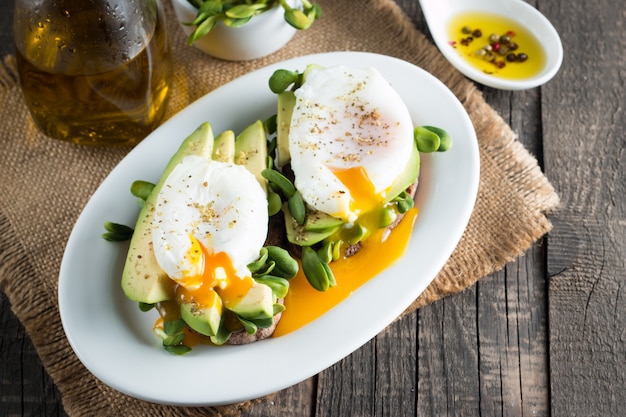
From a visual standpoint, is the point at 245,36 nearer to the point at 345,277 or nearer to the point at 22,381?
the point at 345,277

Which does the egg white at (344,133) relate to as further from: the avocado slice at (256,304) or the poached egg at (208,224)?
the avocado slice at (256,304)

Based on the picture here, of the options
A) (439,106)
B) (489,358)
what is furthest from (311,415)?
(439,106)

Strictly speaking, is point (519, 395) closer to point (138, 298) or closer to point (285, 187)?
point (285, 187)

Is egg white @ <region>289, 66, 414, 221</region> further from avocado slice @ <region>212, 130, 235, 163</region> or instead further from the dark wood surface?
the dark wood surface

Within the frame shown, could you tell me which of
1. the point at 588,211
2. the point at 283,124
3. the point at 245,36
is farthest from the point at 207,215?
the point at 588,211

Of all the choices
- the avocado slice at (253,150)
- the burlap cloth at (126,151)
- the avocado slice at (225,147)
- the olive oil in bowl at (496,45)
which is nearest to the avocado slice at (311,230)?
the avocado slice at (253,150)

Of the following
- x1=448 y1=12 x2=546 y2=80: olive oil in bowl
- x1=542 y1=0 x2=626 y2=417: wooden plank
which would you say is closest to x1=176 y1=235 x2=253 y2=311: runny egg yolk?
x1=542 y1=0 x2=626 y2=417: wooden plank

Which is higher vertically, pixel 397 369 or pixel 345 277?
pixel 345 277
